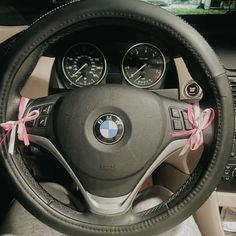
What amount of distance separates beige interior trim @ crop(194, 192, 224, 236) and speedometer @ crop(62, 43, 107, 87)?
420mm

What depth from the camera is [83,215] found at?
2.67 ft

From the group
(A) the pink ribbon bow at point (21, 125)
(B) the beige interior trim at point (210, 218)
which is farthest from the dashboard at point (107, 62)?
(B) the beige interior trim at point (210, 218)

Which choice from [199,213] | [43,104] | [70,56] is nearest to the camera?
[43,104]

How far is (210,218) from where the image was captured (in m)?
1.10

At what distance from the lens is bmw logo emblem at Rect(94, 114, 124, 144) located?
0.78m

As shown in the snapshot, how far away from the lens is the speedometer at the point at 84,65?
100 centimetres

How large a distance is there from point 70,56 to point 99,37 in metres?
0.08

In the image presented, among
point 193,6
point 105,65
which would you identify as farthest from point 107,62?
point 193,6

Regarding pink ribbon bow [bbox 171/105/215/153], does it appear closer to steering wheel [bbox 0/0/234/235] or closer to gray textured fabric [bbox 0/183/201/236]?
steering wheel [bbox 0/0/234/235]

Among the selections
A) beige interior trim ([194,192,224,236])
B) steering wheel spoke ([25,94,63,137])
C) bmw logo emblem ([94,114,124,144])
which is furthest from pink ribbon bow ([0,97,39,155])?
beige interior trim ([194,192,224,236])

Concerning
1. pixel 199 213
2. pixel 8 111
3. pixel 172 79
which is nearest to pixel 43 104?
pixel 8 111

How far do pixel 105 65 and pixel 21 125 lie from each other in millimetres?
299

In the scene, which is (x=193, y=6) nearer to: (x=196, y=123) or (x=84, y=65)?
(x=84, y=65)

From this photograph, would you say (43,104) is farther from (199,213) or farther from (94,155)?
(199,213)
